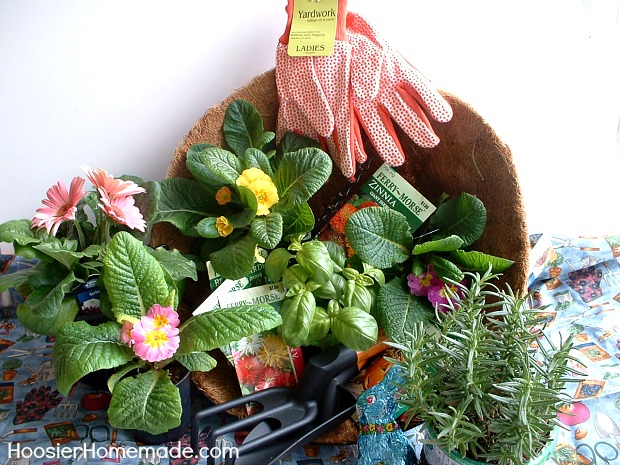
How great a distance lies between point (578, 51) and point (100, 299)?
0.97 meters

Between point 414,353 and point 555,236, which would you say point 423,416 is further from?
point 555,236

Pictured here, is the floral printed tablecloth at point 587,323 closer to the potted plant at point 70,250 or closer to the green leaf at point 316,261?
the green leaf at point 316,261

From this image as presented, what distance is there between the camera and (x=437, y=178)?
100 centimetres

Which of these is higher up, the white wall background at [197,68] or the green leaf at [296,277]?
the white wall background at [197,68]

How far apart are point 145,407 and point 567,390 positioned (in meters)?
0.65

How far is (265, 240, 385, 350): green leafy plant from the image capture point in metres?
0.80

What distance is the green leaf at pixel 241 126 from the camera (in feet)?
3.07

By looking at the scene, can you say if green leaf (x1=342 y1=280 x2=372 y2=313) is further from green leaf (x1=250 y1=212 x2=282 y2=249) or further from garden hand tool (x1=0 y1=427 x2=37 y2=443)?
garden hand tool (x1=0 y1=427 x2=37 y2=443)

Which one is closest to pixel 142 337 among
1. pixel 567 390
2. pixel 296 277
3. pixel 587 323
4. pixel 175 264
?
pixel 175 264

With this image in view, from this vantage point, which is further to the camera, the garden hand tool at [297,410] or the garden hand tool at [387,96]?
the garden hand tool at [387,96]

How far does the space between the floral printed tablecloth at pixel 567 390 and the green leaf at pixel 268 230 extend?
30cm

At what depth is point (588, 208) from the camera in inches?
48.9

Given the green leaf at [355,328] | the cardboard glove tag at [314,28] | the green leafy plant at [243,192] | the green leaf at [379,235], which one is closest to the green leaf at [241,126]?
the green leafy plant at [243,192]

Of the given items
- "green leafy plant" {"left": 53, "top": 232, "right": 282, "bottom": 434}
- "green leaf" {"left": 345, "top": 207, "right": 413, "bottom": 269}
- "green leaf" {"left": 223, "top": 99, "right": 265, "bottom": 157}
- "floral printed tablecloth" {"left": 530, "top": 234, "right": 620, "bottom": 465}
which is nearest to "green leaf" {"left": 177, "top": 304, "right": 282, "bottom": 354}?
"green leafy plant" {"left": 53, "top": 232, "right": 282, "bottom": 434}
